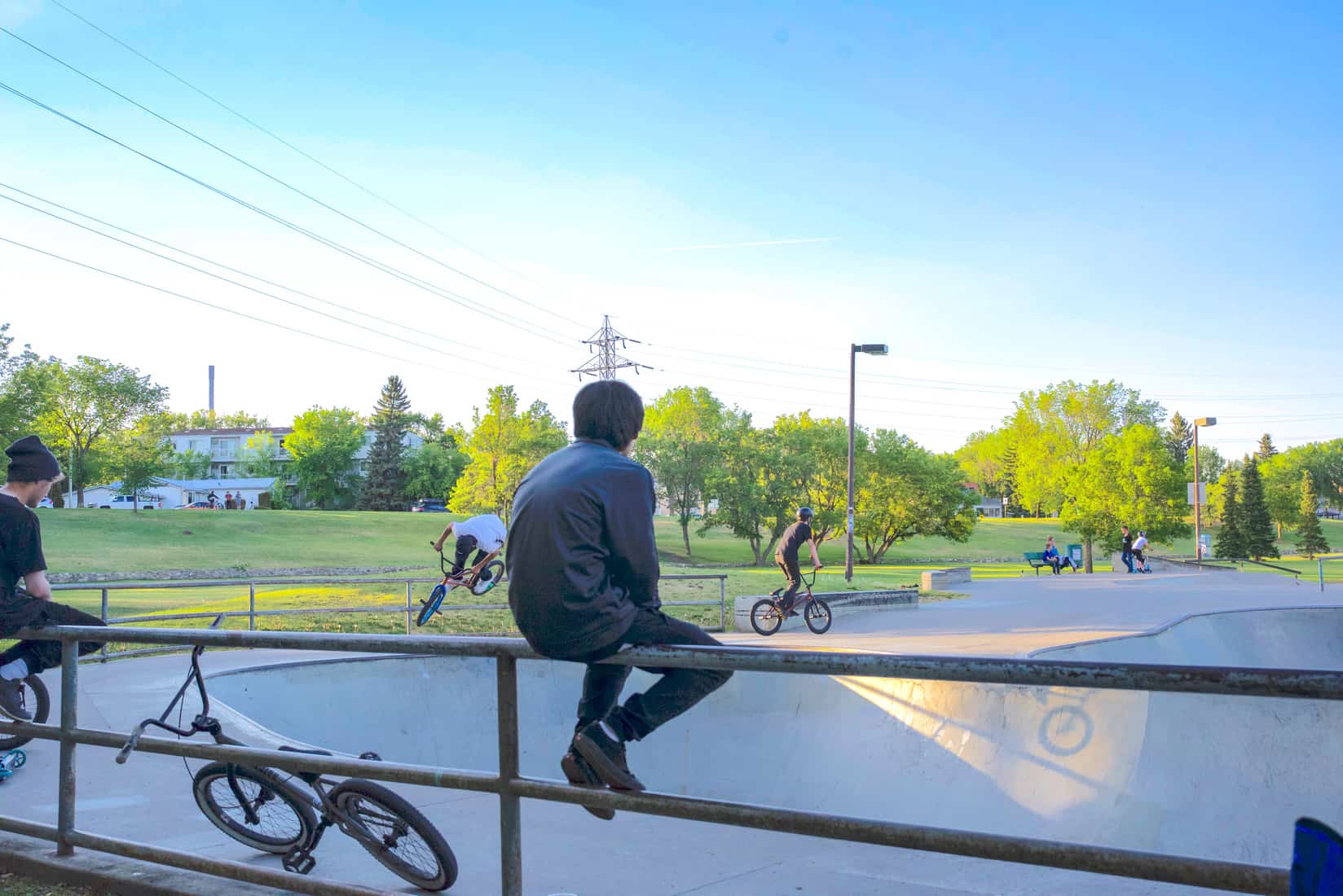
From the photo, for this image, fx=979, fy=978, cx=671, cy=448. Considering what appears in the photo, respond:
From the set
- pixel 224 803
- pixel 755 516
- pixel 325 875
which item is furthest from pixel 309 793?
pixel 755 516

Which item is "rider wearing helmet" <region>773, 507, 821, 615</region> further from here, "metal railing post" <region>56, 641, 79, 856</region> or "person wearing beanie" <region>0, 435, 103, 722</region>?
"metal railing post" <region>56, 641, 79, 856</region>

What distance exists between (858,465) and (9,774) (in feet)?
183

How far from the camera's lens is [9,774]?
21.2ft

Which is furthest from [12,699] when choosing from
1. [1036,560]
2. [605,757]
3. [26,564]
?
[1036,560]

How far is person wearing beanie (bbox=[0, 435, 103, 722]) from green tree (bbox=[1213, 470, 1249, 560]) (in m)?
65.1

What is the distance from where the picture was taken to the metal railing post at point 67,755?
4.04 m

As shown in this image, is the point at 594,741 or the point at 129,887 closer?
the point at 594,741

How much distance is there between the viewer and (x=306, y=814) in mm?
4297

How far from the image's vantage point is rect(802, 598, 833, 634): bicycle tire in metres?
17.1

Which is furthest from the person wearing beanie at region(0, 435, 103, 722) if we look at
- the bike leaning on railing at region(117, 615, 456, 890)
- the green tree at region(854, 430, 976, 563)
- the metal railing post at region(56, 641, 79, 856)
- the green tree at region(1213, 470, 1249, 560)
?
the green tree at region(1213, 470, 1249, 560)

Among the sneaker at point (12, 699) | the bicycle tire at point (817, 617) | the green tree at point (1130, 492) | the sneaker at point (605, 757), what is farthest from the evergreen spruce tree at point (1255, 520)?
the sneaker at point (605, 757)

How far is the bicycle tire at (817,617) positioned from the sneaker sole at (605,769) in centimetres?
1435

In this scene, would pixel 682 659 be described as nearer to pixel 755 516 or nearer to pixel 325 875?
pixel 325 875

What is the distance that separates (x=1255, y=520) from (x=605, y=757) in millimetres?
68802
